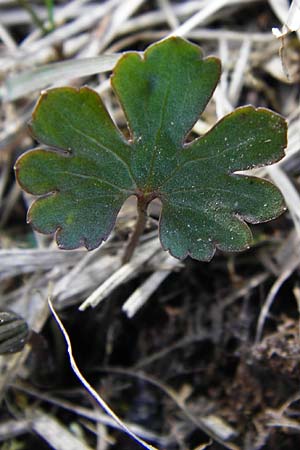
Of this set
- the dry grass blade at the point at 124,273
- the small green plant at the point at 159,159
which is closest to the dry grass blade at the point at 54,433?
the dry grass blade at the point at 124,273

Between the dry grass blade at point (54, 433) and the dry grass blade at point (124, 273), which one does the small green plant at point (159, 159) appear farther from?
the dry grass blade at point (54, 433)

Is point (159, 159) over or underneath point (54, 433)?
over

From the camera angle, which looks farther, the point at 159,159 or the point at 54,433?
the point at 54,433

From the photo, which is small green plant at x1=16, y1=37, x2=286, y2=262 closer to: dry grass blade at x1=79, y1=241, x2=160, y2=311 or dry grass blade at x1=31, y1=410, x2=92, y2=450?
dry grass blade at x1=79, y1=241, x2=160, y2=311

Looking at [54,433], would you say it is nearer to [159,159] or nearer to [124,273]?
[124,273]

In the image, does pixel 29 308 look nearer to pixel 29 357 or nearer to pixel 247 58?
pixel 29 357

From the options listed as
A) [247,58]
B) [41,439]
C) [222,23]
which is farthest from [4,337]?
[222,23]

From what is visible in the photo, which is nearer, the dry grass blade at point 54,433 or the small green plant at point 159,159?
the small green plant at point 159,159

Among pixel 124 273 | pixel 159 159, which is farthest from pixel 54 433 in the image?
pixel 159 159
